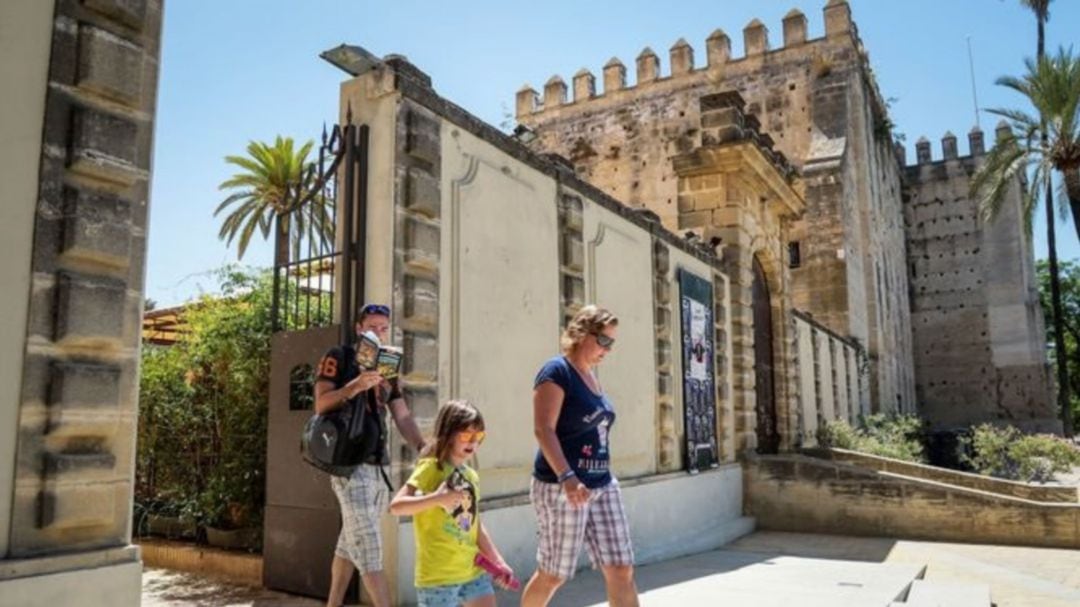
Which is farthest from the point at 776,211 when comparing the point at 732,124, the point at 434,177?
the point at 434,177

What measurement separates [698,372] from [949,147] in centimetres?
3193

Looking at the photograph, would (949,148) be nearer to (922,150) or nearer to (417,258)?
(922,150)

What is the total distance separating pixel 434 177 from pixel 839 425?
14108mm

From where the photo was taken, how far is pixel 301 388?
5879 mm

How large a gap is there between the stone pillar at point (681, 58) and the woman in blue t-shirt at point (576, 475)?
24.1 metres

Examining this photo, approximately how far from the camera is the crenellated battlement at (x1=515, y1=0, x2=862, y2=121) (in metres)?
24.9

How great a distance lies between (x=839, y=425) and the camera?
17453 millimetres

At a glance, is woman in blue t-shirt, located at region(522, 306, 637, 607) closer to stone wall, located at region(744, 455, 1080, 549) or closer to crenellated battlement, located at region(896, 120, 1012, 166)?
stone wall, located at region(744, 455, 1080, 549)

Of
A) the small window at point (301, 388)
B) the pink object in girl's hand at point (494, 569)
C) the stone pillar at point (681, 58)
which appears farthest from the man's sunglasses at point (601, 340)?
the stone pillar at point (681, 58)

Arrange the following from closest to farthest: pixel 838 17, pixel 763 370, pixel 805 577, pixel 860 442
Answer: pixel 805 577 < pixel 763 370 < pixel 860 442 < pixel 838 17

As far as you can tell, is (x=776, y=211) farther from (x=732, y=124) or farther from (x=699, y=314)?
(x=699, y=314)

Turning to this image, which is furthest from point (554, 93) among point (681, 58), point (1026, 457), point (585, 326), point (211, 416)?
point (585, 326)

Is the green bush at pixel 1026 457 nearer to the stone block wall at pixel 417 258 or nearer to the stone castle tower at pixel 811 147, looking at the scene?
the stone castle tower at pixel 811 147

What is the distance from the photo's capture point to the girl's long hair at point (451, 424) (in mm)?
3338
